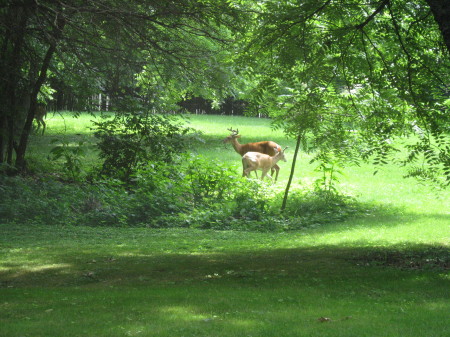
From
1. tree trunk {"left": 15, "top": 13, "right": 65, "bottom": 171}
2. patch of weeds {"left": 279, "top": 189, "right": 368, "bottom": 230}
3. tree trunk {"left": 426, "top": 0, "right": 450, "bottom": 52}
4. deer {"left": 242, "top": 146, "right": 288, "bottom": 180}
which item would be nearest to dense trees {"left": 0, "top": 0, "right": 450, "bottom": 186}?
tree trunk {"left": 426, "top": 0, "right": 450, "bottom": 52}

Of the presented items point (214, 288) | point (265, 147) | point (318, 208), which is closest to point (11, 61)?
point (318, 208)

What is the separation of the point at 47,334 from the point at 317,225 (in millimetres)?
10374

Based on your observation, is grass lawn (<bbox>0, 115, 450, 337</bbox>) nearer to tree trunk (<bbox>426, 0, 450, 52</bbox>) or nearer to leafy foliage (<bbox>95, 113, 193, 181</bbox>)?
leafy foliage (<bbox>95, 113, 193, 181</bbox>)

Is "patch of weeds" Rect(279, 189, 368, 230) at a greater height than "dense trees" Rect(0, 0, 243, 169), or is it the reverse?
"dense trees" Rect(0, 0, 243, 169)

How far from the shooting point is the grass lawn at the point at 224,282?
5273 millimetres

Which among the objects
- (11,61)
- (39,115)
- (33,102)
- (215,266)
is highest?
(11,61)

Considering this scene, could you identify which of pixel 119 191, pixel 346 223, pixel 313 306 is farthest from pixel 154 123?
pixel 313 306

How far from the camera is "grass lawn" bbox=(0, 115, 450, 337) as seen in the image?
5273mm

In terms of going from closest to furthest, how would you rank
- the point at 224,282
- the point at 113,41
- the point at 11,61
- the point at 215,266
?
1. the point at 224,282
2. the point at 215,266
3. the point at 113,41
4. the point at 11,61

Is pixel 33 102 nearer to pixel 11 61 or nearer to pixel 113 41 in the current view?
pixel 11 61

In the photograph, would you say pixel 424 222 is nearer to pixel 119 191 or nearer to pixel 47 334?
pixel 119 191

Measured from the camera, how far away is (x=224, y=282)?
7.38 metres

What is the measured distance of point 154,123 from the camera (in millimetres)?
15492

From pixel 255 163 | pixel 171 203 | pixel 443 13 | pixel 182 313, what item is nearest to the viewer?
pixel 182 313
